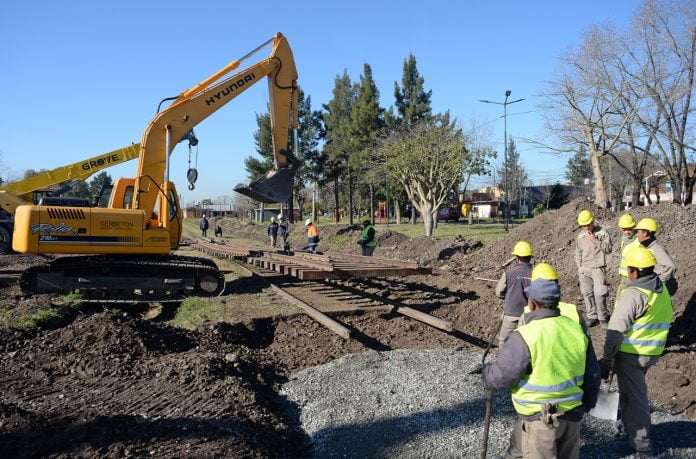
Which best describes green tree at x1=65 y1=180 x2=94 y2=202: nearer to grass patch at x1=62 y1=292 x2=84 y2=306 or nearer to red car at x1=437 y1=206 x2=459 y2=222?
grass patch at x1=62 y1=292 x2=84 y2=306

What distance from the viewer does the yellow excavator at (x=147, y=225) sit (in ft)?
35.4

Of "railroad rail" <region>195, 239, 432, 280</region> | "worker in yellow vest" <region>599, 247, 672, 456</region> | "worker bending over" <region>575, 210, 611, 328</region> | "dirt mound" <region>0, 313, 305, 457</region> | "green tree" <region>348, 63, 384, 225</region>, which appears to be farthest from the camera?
"green tree" <region>348, 63, 384, 225</region>

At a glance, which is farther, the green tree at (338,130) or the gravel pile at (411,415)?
the green tree at (338,130)

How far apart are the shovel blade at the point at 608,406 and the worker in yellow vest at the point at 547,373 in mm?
1639

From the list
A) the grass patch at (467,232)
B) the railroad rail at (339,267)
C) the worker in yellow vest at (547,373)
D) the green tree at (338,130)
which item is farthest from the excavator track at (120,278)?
the green tree at (338,130)

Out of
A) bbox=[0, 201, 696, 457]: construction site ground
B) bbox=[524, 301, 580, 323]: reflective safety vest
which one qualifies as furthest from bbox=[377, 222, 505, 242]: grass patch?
bbox=[524, 301, 580, 323]: reflective safety vest

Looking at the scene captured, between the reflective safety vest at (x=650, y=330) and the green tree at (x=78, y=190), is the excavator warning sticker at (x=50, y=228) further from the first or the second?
the reflective safety vest at (x=650, y=330)

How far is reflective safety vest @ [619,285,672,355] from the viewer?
4504 millimetres

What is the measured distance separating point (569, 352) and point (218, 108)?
10.9m

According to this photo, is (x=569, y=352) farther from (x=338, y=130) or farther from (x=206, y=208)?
(x=206, y=208)

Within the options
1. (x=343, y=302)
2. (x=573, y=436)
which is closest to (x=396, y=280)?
(x=343, y=302)

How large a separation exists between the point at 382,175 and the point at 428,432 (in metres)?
31.9

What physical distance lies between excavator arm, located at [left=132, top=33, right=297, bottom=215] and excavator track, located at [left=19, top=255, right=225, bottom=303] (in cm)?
128

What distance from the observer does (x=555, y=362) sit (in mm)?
3252
